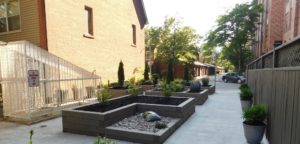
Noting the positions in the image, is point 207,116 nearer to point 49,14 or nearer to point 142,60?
point 49,14

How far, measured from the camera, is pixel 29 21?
30.5ft

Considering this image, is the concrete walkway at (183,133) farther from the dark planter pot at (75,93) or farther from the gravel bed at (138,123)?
the dark planter pot at (75,93)

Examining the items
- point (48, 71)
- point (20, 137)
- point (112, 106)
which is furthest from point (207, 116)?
point (48, 71)

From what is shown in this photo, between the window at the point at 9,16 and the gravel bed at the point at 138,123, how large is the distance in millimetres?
8197

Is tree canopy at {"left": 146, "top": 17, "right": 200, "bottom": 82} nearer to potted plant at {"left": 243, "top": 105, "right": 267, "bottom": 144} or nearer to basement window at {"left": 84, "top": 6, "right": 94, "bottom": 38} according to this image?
basement window at {"left": 84, "top": 6, "right": 94, "bottom": 38}

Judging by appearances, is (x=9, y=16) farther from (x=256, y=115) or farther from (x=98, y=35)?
(x=256, y=115)

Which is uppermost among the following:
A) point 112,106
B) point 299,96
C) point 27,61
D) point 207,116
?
point 27,61

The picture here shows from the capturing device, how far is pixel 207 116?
7113 mm

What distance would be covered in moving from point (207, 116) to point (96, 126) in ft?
13.4

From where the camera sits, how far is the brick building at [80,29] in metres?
9.14

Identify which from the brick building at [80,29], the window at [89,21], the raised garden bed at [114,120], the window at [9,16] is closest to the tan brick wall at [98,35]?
the brick building at [80,29]

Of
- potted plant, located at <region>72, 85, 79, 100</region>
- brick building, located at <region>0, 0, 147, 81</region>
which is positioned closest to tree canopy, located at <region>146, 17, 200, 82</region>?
brick building, located at <region>0, 0, 147, 81</region>

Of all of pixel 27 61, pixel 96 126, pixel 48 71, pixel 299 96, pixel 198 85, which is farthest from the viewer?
pixel 198 85

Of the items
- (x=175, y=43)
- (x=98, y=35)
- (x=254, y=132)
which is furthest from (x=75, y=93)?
(x=175, y=43)
